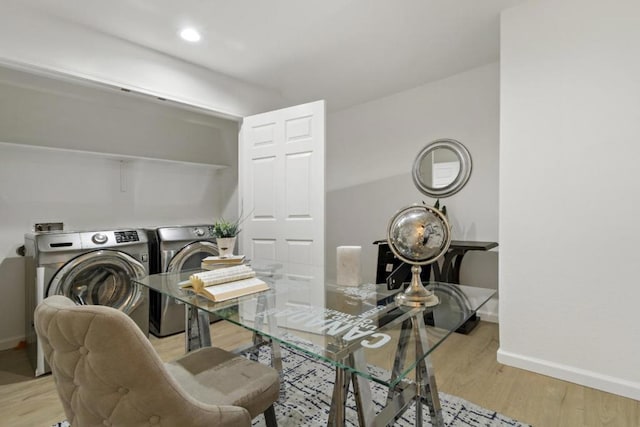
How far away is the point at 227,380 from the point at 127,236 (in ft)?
6.68

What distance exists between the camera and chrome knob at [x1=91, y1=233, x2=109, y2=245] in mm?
2465

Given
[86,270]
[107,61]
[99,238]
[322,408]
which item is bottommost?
[322,408]

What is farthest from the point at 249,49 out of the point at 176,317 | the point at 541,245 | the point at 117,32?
the point at 541,245

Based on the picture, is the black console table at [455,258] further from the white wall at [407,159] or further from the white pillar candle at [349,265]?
the white pillar candle at [349,265]

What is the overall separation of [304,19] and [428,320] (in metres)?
2.21

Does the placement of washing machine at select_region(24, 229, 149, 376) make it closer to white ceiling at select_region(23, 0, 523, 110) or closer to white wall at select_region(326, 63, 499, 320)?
white ceiling at select_region(23, 0, 523, 110)

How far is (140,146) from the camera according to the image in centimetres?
346

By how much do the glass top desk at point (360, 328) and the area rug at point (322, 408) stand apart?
43cm

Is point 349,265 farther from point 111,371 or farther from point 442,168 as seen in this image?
point 442,168

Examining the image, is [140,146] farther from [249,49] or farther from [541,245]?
[541,245]

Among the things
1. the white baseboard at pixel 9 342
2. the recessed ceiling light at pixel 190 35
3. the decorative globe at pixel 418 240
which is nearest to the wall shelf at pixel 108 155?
the recessed ceiling light at pixel 190 35

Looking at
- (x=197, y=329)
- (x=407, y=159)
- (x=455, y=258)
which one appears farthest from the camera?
(x=407, y=159)

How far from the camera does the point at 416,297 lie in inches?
50.8

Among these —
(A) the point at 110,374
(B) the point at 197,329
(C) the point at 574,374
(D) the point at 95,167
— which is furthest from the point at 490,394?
(D) the point at 95,167
